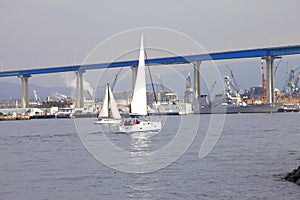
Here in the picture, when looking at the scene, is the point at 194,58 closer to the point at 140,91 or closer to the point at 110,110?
the point at 110,110

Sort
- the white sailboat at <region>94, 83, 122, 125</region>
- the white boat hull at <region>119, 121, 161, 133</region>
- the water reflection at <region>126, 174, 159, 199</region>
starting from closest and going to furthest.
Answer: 1. the water reflection at <region>126, 174, 159, 199</region>
2. the white boat hull at <region>119, 121, 161, 133</region>
3. the white sailboat at <region>94, 83, 122, 125</region>

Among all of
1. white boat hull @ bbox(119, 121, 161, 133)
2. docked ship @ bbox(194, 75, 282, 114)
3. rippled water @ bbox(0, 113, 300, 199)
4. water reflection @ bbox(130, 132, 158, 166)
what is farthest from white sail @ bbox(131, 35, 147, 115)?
docked ship @ bbox(194, 75, 282, 114)

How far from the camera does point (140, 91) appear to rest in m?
55.4

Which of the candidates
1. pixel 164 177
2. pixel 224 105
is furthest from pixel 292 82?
pixel 164 177

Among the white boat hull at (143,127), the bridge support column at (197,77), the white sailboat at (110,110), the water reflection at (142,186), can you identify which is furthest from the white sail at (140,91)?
the bridge support column at (197,77)

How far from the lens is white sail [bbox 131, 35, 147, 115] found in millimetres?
55156

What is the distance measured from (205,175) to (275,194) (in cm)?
580

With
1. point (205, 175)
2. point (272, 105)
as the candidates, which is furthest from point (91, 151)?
point (272, 105)

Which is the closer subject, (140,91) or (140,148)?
(140,148)

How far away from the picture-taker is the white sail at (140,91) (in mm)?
55156

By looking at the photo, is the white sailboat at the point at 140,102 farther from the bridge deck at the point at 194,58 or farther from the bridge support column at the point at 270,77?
the bridge support column at the point at 270,77

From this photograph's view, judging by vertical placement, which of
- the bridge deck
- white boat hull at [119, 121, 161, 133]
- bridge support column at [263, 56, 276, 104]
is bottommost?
white boat hull at [119, 121, 161, 133]

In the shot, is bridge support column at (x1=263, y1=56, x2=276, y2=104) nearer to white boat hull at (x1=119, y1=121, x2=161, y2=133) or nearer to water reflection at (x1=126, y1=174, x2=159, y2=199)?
white boat hull at (x1=119, y1=121, x2=161, y2=133)

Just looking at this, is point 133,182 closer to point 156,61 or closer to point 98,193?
point 98,193
